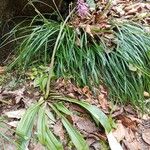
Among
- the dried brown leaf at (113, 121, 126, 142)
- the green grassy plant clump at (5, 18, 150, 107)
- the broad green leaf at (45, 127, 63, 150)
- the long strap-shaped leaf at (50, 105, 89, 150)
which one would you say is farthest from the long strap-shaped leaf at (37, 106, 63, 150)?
the green grassy plant clump at (5, 18, 150, 107)

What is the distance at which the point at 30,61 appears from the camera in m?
3.80

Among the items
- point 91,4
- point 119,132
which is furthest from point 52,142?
point 91,4

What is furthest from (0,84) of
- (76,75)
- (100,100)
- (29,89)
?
(100,100)

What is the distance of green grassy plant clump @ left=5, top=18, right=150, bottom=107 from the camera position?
3596mm

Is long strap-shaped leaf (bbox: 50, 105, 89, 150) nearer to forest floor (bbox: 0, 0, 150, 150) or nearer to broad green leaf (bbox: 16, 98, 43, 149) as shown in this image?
forest floor (bbox: 0, 0, 150, 150)

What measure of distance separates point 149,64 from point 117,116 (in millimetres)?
650

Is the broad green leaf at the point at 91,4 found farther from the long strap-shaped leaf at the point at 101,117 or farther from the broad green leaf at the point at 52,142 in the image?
the broad green leaf at the point at 52,142

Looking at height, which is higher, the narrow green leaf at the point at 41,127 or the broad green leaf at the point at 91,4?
the broad green leaf at the point at 91,4

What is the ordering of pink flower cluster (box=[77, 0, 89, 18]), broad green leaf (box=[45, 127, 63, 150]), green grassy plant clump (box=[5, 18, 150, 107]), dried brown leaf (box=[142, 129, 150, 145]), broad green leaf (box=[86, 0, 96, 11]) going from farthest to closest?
broad green leaf (box=[86, 0, 96, 11]) < pink flower cluster (box=[77, 0, 89, 18]) < green grassy plant clump (box=[5, 18, 150, 107]) < dried brown leaf (box=[142, 129, 150, 145]) < broad green leaf (box=[45, 127, 63, 150])

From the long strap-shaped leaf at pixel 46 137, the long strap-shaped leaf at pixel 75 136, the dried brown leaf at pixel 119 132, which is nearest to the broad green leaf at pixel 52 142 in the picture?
the long strap-shaped leaf at pixel 46 137

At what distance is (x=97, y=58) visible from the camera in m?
3.71

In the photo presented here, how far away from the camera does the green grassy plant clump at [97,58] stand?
3.60m

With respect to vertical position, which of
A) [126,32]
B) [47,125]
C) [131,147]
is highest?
[126,32]

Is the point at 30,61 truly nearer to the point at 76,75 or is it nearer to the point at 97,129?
the point at 76,75
